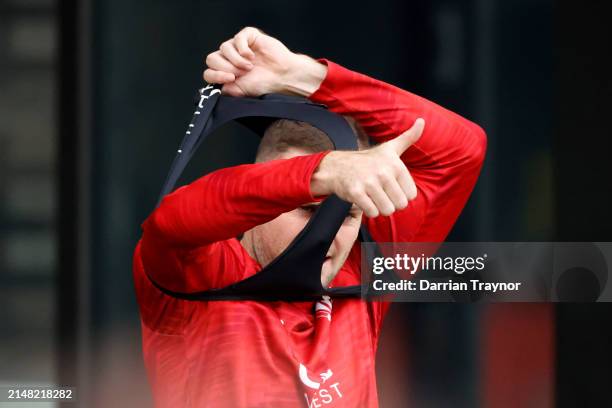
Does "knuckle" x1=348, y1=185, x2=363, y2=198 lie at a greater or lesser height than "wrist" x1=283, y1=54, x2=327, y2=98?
lesser

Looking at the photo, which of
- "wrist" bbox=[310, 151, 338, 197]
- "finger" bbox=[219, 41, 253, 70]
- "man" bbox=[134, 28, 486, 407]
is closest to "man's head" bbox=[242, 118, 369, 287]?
"man" bbox=[134, 28, 486, 407]

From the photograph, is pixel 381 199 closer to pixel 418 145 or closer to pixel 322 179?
pixel 322 179

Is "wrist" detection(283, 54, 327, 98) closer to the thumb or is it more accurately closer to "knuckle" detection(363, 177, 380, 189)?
the thumb

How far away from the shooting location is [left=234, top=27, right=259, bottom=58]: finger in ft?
4.90

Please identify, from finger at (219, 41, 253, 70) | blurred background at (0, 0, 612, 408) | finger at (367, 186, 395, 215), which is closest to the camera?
finger at (367, 186, 395, 215)

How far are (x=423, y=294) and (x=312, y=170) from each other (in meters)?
0.71

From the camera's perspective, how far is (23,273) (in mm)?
2162

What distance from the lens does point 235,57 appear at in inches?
58.7

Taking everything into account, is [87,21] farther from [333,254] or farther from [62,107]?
[333,254]

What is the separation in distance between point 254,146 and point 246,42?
0.65m

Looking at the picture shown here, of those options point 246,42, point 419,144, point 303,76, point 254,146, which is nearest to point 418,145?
point 419,144

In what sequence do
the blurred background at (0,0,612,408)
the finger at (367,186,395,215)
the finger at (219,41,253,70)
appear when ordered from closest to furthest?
the finger at (367,186,395,215) → the finger at (219,41,253,70) → the blurred background at (0,0,612,408)

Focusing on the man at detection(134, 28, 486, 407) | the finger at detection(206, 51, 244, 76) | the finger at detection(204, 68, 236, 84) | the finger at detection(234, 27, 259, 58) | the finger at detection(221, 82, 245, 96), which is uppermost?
the finger at detection(234, 27, 259, 58)

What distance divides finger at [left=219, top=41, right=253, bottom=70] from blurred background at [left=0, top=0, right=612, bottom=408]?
2.05 ft
